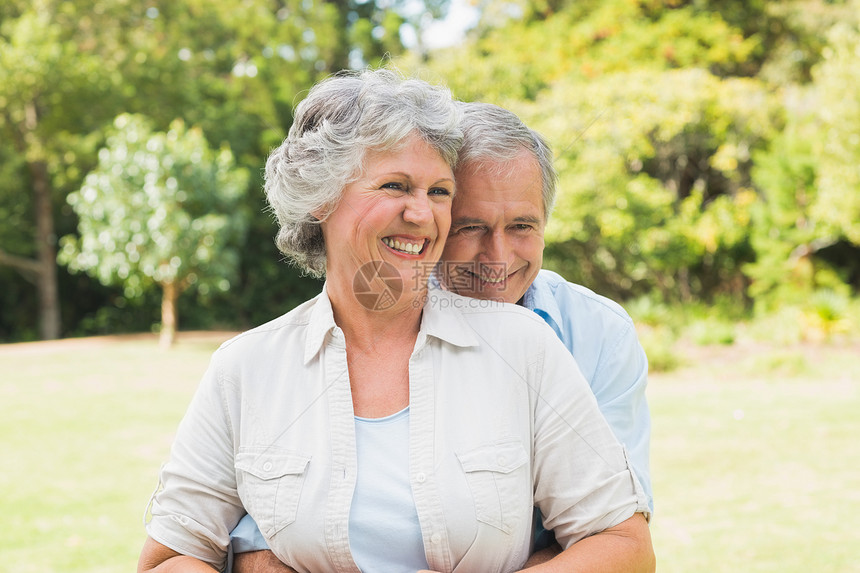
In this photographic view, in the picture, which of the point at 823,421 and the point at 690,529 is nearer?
the point at 690,529

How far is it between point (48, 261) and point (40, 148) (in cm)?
270

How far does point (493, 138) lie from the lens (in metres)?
1.91

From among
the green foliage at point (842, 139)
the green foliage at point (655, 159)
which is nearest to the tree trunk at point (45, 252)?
the green foliage at point (655, 159)

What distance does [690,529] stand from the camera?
5.20 m

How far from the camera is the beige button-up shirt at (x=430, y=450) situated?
1523mm

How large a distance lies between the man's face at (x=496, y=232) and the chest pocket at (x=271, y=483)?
673 mm

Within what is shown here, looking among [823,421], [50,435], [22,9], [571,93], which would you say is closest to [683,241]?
[571,93]

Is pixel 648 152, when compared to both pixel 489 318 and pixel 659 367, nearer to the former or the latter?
pixel 659 367

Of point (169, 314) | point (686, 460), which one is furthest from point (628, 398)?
point (169, 314)

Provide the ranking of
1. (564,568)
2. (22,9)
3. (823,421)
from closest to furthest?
(564,568) < (823,421) < (22,9)

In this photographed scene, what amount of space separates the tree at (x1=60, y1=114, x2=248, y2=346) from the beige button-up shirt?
13.5 metres

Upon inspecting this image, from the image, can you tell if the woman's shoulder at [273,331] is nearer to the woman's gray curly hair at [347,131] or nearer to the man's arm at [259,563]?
the woman's gray curly hair at [347,131]

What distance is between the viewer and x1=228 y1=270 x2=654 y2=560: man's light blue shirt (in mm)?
1746

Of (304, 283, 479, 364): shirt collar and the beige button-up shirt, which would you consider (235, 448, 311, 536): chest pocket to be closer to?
the beige button-up shirt
